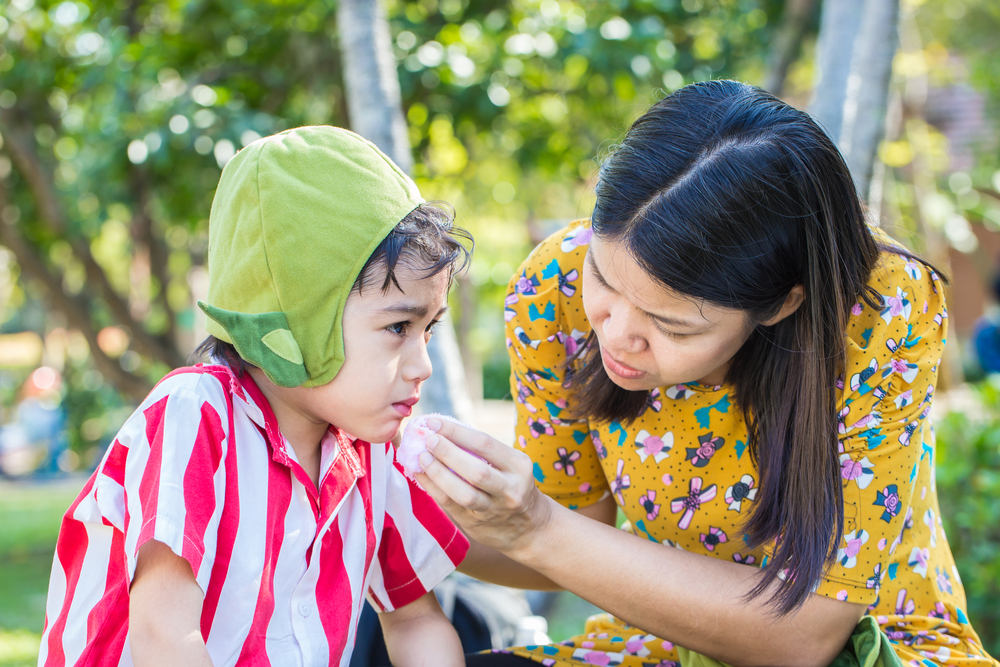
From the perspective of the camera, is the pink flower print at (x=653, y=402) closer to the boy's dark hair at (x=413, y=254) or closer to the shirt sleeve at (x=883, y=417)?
the shirt sleeve at (x=883, y=417)

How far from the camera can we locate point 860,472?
5.66ft

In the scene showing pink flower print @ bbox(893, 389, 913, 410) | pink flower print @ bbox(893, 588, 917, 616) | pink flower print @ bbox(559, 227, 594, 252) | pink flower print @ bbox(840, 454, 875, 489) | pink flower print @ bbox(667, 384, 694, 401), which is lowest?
pink flower print @ bbox(893, 588, 917, 616)

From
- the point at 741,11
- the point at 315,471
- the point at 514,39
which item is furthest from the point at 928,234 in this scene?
the point at 315,471

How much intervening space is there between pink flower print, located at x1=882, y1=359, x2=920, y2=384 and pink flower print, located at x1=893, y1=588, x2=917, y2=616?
496 mm

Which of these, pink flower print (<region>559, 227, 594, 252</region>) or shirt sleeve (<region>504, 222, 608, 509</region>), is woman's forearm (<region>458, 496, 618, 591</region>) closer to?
shirt sleeve (<region>504, 222, 608, 509</region>)

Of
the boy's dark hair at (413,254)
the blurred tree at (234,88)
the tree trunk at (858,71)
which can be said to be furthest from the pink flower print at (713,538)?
the tree trunk at (858,71)

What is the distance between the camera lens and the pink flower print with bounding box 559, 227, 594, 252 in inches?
80.7

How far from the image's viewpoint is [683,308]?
163 cm

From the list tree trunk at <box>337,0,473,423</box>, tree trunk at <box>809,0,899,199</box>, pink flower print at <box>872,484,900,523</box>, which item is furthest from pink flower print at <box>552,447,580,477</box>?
tree trunk at <box>809,0,899,199</box>

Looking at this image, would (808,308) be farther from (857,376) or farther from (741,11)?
(741,11)

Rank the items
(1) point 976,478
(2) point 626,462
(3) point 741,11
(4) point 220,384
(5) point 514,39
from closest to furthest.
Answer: (4) point 220,384
(2) point 626,462
(1) point 976,478
(5) point 514,39
(3) point 741,11

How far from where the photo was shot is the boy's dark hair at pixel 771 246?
5.26 feet

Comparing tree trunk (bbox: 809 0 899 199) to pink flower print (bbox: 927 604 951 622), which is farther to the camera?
tree trunk (bbox: 809 0 899 199)

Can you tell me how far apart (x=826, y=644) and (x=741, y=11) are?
4.30 metres
